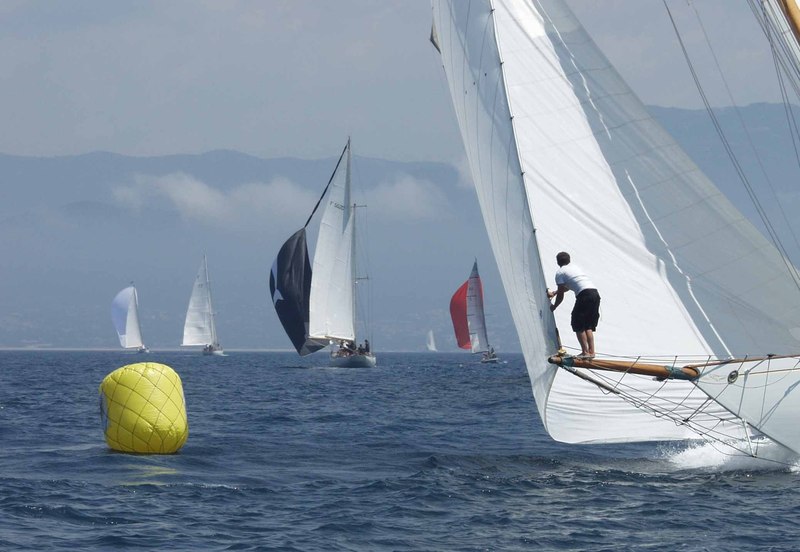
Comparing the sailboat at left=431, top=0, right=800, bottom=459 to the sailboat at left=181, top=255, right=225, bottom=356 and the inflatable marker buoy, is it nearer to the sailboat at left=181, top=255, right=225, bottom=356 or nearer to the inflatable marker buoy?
the inflatable marker buoy

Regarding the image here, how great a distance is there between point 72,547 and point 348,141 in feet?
204

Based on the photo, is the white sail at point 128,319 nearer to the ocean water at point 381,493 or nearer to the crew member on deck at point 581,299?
the ocean water at point 381,493

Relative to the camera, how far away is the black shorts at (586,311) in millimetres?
18344

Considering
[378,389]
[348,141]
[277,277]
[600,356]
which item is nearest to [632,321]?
[600,356]

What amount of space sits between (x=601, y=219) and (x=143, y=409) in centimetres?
858

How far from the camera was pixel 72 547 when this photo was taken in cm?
1471

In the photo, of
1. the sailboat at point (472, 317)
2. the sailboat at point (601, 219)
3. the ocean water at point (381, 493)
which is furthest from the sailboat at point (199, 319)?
the sailboat at point (601, 219)

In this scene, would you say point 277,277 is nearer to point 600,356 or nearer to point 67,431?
point 67,431

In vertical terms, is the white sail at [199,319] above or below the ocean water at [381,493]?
above

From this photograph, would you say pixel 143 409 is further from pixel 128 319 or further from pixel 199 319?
pixel 128 319

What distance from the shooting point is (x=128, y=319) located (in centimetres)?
15088

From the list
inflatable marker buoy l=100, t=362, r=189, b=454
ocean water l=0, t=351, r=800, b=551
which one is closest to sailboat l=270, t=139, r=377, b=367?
ocean water l=0, t=351, r=800, b=551

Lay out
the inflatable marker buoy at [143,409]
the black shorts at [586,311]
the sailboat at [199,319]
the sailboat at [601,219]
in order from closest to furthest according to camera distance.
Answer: the black shorts at [586,311]
the sailboat at [601,219]
the inflatable marker buoy at [143,409]
the sailboat at [199,319]

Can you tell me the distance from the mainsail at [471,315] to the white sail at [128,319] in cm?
4930
